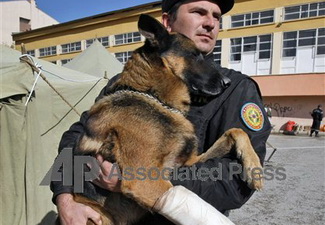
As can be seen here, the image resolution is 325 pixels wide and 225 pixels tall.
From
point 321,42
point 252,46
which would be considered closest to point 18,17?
point 252,46

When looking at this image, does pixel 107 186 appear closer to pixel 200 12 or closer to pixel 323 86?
pixel 200 12

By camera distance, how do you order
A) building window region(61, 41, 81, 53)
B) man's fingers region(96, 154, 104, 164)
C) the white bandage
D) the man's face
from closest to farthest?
1. the white bandage
2. man's fingers region(96, 154, 104, 164)
3. the man's face
4. building window region(61, 41, 81, 53)

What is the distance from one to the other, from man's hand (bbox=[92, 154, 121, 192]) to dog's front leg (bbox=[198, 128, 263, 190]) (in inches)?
22.4

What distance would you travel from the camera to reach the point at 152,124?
5.71ft

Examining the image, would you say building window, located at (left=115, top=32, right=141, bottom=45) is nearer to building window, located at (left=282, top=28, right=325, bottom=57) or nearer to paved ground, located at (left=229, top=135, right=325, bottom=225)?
building window, located at (left=282, top=28, right=325, bottom=57)

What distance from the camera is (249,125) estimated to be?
167cm

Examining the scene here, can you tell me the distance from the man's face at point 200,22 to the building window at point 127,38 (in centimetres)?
2653

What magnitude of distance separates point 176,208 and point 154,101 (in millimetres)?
760

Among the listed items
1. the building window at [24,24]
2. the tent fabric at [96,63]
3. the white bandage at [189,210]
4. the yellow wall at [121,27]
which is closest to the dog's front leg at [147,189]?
the white bandage at [189,210]

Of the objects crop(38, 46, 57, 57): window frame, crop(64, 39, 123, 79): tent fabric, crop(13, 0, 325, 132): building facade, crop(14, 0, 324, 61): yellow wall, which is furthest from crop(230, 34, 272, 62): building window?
crop(38, 46, 57, 57): window frame

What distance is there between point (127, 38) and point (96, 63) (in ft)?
71.9

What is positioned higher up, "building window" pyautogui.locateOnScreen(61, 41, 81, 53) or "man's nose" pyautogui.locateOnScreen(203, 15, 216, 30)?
"building window" pyautogui.locateOnScreen(61, 41, 81, 53)

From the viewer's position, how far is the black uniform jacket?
1.49 metres
